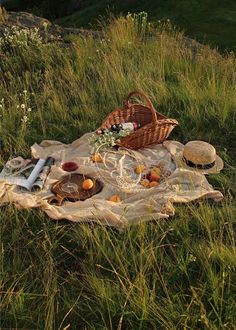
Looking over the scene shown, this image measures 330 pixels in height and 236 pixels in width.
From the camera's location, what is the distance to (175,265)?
3652mm

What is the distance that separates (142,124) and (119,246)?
101 inches

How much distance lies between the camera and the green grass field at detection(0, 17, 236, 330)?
128 inches

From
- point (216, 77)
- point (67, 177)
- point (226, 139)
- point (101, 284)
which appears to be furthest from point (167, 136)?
point (101, 284)

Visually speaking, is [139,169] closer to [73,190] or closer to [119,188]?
[119,188]

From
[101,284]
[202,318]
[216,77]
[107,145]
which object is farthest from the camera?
[216,77]

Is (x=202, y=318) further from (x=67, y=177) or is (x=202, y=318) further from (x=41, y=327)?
(x=67, y=177)

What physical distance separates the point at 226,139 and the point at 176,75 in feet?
7.07

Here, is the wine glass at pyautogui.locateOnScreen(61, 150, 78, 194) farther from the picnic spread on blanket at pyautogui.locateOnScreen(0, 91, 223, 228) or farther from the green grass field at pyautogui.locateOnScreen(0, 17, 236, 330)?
the green grass field at pyautogui.locateOnScreen(0, 17, 236, 330)

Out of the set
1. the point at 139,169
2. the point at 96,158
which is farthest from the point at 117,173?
the point at 96,158

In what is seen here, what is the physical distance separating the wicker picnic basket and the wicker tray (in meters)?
0.71

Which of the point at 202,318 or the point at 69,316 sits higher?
the point at 202,318

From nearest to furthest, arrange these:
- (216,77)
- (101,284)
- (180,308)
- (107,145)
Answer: (180,308)
(101,284)
(107,145)
(216,77)

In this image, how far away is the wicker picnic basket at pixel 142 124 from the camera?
546cm

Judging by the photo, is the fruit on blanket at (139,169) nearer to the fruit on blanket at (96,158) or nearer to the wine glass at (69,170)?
the fruit on blanket at (96,158)
